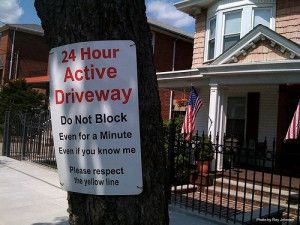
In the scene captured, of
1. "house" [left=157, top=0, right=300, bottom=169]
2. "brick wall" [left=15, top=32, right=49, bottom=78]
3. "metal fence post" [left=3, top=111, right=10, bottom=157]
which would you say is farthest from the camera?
"brick wall" [left=15, top=32, right=49, bottom=78]

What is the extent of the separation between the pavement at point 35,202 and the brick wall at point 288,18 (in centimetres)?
759

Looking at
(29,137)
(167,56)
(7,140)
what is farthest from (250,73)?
(167,56)

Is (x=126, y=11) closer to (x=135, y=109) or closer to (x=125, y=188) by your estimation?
(x=135, y=109)

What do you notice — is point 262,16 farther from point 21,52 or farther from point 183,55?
point 21,52

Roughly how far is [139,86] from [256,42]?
10330 millimetres

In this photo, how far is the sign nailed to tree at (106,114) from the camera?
2168mm

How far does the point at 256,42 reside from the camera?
11.9 m

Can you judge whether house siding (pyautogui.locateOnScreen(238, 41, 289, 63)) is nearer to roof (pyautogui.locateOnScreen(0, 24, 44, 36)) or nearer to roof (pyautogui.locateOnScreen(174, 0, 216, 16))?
roof (pyautogui.locateOnScreen(174, 0, 216, 16))

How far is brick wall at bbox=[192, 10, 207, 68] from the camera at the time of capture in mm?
15797

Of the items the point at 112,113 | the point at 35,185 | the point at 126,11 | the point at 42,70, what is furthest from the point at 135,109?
the point at 42,70

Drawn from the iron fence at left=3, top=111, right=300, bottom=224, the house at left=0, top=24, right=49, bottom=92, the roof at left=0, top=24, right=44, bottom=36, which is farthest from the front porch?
the roof at left=0, top=24, right=44, bottom=36

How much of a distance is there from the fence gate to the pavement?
159 centimetres

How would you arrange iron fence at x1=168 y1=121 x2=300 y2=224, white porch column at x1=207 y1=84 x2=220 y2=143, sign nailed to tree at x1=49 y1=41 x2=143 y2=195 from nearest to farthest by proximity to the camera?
1. sign nailed to tree at x1=49 y1=41 x2=143 y2=195
2. iron fence at x1=168 y1=121 x2=300 y2=224
3. white porch column at x1=207 y1=84 x2=220 y2=143

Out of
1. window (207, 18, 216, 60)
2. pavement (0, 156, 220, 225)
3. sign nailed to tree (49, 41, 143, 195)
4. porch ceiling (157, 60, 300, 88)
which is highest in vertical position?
window (207, 18, 216, 60)
